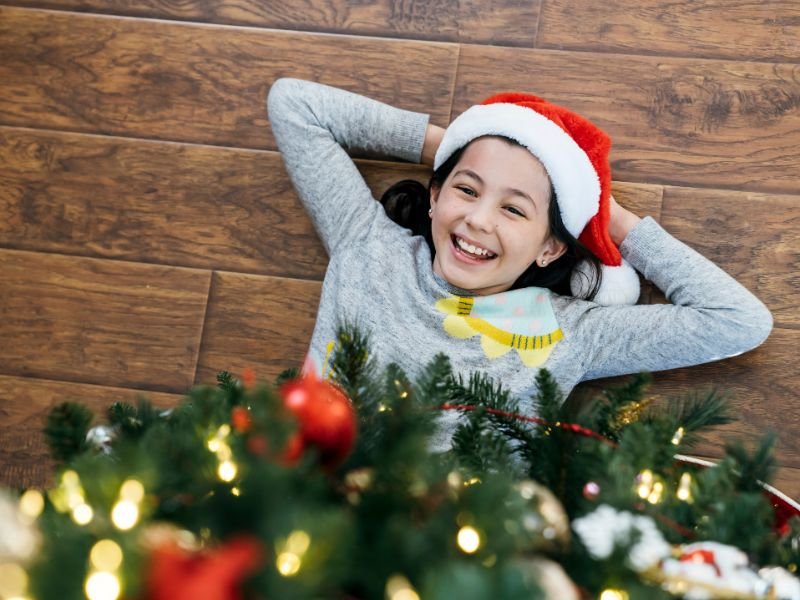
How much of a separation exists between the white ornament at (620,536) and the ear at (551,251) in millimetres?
707

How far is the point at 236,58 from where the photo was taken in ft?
4.39

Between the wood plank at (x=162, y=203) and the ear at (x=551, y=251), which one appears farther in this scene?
the wood plank at (x=162, y=203)

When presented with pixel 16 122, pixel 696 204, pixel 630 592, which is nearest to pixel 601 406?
pixel 630 592

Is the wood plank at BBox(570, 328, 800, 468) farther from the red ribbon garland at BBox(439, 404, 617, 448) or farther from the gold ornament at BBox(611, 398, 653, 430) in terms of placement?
the red ribbon garland at BBox(439, 404, 617, 448)

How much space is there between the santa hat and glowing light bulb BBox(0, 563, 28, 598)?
0.87 m

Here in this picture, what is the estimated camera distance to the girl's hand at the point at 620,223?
1.20m

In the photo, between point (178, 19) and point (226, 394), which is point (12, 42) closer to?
point (178, 19)

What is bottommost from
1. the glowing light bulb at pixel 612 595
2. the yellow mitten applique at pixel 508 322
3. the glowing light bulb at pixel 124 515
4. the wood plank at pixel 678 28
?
Result: the yellow mitten applique at pixel 508 322

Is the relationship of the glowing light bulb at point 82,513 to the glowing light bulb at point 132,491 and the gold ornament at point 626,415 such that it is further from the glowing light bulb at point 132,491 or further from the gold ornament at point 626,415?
the gold ornament at point 626,415

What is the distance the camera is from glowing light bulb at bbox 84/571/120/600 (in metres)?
0.37

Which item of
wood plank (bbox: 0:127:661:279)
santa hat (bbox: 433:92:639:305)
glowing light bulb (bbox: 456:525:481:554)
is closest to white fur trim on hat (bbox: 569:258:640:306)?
santa hat (bbox: 433:92:639:305)

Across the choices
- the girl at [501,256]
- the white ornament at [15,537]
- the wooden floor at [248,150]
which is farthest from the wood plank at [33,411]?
the white ornament at [15,537]

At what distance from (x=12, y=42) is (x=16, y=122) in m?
0.14

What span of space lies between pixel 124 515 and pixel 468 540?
19cm
